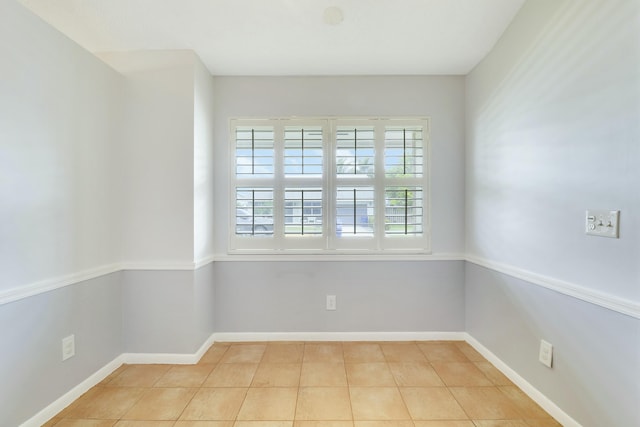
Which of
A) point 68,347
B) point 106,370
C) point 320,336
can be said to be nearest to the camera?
point 68,347

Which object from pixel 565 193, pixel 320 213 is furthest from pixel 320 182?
pixel 565 193

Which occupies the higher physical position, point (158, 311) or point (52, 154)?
point (52, 154)

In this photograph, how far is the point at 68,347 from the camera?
1936 mm

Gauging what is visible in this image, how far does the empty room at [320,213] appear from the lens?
1.60 m

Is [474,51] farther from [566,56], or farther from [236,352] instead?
[236,352]

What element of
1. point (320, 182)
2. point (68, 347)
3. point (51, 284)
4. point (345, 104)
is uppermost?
point (345, 104)

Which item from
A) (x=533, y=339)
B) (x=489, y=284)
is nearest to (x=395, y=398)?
(x=533, y=339)

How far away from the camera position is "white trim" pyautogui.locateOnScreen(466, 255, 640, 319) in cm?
138

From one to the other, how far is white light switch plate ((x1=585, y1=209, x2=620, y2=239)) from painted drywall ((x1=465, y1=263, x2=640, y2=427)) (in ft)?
1.21

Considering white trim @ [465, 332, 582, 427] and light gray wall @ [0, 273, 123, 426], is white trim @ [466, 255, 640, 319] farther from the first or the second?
light gray wall @ [0, 273, 123, 426]

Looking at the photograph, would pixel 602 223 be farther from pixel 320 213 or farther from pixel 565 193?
pixel 320 213

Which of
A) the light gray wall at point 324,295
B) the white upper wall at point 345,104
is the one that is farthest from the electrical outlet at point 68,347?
the white upper wall at point 345,104

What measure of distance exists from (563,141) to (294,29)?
1.88m

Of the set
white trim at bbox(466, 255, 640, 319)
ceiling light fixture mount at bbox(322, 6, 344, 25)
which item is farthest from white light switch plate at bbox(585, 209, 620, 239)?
ceiling light fixture mount at bbox(322, 6, 344, 25)
